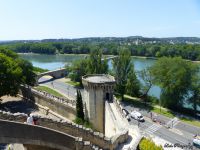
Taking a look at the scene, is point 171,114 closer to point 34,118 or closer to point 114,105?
point 114,105

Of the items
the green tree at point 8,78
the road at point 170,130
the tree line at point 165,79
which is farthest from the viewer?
the tree line at point 165,79

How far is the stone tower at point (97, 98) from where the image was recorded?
86.1ft

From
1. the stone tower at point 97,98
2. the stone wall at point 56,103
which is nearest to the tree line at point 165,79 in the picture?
the stone wall at point 56,103

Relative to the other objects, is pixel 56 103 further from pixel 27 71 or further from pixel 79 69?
pixel 79 69

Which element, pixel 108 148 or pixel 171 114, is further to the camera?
pixel 171 114

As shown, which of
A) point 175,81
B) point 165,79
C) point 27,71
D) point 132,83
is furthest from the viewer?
point 132,83

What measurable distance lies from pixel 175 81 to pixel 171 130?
38.4 feet

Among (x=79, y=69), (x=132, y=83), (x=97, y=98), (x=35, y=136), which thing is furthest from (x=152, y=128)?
(x=79, y=69)

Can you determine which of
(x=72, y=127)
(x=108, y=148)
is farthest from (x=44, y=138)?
(x=108, y=148)

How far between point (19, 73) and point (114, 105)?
17948mm

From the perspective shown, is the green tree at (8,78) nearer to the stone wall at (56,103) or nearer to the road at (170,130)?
the stone wall at (56,103)

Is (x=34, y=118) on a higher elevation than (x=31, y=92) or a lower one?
higher

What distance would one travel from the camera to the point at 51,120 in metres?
17.1

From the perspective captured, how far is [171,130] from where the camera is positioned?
113 ft
